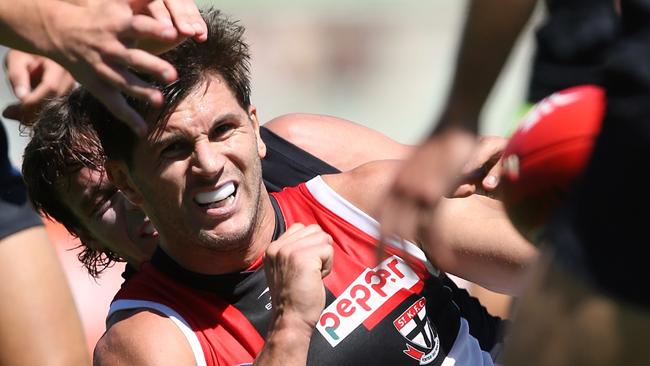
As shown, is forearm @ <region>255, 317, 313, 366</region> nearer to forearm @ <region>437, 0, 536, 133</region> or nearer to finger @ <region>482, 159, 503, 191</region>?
finger @ <region>482, 159, 503, 191</region>

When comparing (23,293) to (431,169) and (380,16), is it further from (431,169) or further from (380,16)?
(380,16)

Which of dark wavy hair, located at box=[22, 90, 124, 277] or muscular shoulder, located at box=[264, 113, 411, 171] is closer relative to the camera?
dark wavy hair, located at box=[22, 90, 124, 277]

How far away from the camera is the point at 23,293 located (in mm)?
3660

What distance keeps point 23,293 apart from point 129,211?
0.51 meters

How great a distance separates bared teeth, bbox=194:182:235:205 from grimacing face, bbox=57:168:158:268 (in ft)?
2.32

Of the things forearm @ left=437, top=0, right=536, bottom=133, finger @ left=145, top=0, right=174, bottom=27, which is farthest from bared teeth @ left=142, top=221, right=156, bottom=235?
forearm @ left=437, top=0, right=536, bottom=133

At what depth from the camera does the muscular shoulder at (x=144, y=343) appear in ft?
10.4

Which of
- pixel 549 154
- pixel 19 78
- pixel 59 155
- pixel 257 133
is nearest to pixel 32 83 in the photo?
pixel 19 78

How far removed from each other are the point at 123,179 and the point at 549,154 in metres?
1.71

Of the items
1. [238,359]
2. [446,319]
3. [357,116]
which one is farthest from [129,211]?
[357,116]

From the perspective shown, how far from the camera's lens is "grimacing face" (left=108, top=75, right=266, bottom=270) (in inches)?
130

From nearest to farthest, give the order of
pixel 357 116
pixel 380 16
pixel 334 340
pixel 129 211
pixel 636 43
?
pixel 636 43 < pixel 334 340 < pixel 129 211 < pixel 357 116 < pixel 380 16

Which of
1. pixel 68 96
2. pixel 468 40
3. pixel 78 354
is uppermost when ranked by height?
pixel 468 40

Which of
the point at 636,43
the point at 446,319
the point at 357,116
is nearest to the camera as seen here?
the point at 636,43
